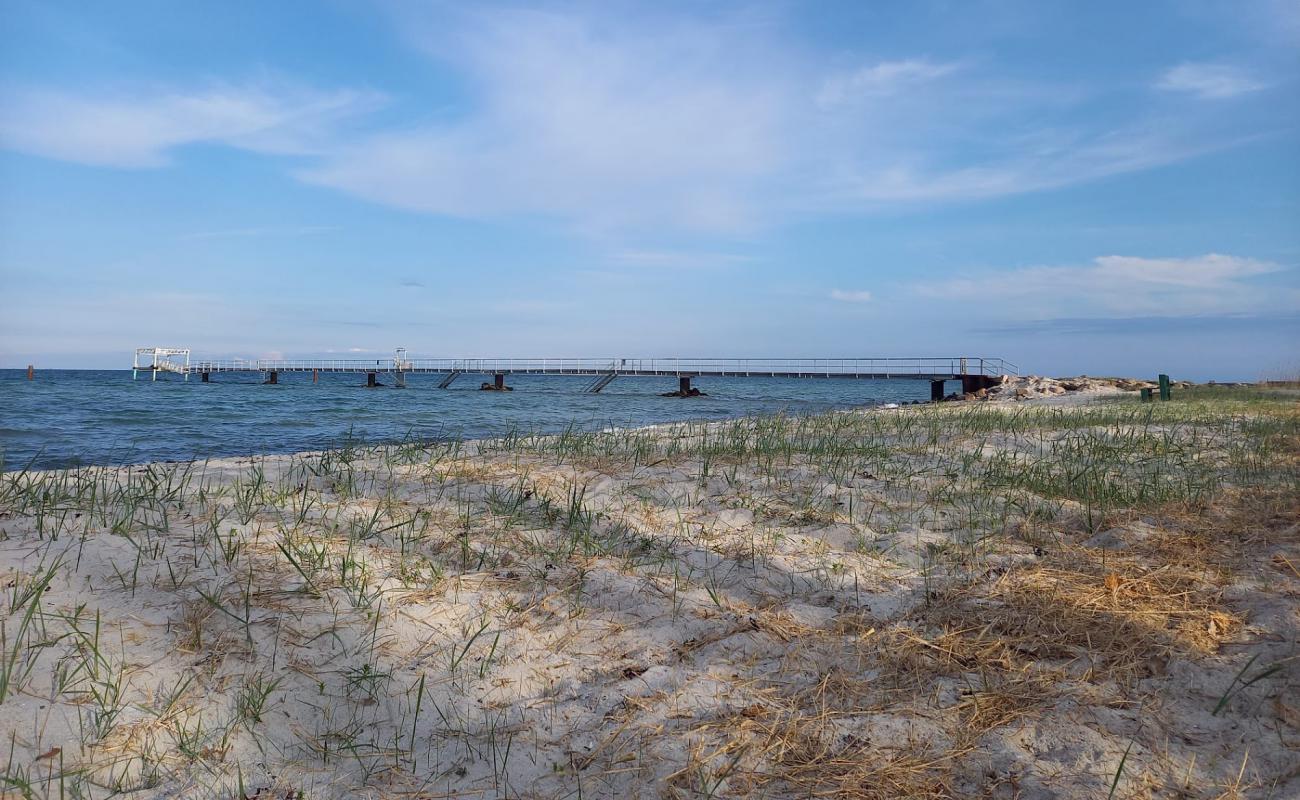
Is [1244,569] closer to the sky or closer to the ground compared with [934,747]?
closer to the sky

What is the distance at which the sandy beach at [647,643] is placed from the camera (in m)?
2.19

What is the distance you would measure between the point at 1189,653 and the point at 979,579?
3.15 feet

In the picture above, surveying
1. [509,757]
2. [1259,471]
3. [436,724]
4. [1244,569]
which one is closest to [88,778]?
[436,724]

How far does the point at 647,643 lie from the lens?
2.96 m

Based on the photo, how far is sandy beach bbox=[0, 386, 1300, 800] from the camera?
219 centimetres

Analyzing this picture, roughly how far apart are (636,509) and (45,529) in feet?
10.0

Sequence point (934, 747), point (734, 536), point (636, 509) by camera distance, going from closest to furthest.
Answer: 1. point (934, 747)
2. point (734, 536)
3. point (636, 509)

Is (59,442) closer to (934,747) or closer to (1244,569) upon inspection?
(934,747)

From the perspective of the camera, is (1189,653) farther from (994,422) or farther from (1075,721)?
(994,422)

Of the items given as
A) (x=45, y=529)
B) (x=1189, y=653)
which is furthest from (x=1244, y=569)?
(x=45, y=529)

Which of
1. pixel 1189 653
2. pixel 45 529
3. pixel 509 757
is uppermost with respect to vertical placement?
pixel 45 529

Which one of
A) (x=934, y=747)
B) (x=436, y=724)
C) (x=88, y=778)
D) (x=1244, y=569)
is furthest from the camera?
(x=1244, y=569)

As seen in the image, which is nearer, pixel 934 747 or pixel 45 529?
pixel 934 747

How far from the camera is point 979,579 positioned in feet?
11.6
